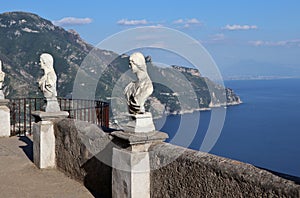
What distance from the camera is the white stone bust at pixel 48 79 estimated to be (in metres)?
8.26

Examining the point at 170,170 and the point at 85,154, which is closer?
the point at 170,170

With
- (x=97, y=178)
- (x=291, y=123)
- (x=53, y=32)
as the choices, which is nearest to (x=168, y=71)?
(x=97, y=178)

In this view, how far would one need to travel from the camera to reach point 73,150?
7.49 meters

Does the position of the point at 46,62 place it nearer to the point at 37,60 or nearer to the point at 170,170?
the point at 170,170

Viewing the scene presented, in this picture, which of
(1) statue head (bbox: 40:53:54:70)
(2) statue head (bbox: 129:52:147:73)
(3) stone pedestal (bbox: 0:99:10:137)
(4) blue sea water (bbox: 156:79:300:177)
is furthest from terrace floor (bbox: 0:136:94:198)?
(4) blue sea water (bbox: 156:79:300:177)

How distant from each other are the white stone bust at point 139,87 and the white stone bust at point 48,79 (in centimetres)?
340

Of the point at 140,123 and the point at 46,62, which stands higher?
the point at 46,62

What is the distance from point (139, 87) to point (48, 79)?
3.62 meters

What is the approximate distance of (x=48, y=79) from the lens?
825 centimetres

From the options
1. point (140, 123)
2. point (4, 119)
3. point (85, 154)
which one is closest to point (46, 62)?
point (85, 154)

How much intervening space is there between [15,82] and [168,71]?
4288 cm

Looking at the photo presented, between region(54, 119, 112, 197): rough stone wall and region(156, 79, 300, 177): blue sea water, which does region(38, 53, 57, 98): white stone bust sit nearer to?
region(54, 119, 112, 197): rough stone wall

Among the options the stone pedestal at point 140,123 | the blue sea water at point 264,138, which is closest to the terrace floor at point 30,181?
the stone pedestal at point 140,123

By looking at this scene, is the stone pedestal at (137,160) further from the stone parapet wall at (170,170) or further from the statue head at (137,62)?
the statue head at (137,62)
